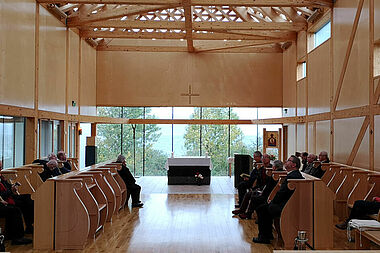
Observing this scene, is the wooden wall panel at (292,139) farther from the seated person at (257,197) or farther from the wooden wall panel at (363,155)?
the seated person at (257,197)

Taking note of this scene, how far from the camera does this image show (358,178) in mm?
7258

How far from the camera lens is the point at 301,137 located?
13148mm

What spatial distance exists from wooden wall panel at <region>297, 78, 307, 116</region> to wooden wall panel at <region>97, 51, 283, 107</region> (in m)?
2.46

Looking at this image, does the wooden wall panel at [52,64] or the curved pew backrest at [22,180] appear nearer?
the curved pew backrest at [22,180]

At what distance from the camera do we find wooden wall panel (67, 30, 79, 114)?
12.7 m

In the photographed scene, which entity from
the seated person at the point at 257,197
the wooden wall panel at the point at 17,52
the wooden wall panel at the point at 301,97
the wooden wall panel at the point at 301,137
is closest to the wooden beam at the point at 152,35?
the wooden wall panel at the point at 301,97

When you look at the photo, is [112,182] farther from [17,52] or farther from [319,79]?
[319,79]

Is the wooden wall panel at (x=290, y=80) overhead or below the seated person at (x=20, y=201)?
overhead

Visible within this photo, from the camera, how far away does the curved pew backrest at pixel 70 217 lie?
5645mm

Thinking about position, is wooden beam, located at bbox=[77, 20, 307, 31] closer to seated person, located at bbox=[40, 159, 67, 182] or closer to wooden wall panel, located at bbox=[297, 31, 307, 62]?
wooden wall panel, located at bbox=[297, 31, 307, 62]

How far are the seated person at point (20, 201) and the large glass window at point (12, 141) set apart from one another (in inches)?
98.5

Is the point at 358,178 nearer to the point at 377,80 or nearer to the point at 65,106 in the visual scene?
the point at 377,80

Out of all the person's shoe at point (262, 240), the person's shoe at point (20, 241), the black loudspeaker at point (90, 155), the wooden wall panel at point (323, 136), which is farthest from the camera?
the black loudspeaker at point (90, 155)

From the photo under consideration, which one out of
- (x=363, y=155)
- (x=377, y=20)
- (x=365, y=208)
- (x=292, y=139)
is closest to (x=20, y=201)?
(x=365, y=208)
